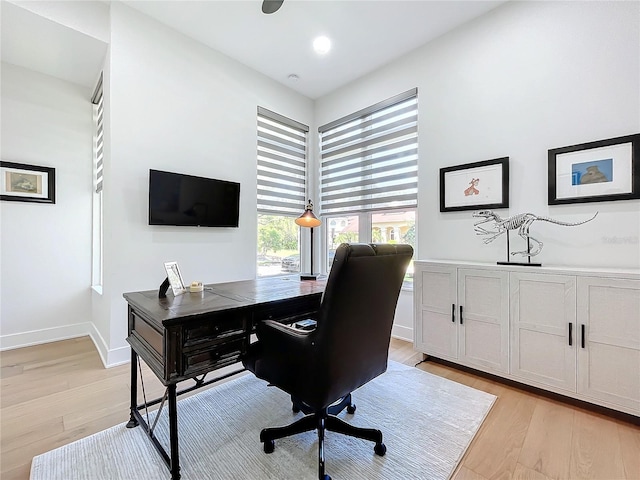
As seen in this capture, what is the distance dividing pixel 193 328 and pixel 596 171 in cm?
297

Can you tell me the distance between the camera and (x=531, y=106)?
98.3 inches

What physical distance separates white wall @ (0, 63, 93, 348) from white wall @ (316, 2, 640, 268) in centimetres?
392

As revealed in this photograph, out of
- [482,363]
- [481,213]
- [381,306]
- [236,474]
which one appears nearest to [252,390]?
[236,474]

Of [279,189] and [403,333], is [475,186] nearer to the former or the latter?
[403,333]

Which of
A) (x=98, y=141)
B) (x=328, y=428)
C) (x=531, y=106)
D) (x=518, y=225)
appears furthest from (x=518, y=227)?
(x=98, y=141)

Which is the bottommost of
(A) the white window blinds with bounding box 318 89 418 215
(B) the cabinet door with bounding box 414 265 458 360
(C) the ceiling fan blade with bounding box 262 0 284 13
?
(B) the cabinet door with bounding box 414 265 458 360

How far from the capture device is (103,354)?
273cm

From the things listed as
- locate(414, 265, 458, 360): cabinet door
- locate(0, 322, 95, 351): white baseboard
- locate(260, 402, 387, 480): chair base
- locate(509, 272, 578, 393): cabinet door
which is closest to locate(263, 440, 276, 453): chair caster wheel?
locate(260, 402, 387, 480): chair base

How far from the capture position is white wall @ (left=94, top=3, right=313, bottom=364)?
264 cm

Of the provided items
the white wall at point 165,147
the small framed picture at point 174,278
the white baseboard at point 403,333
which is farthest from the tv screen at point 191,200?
the white baseboard at point 403,333

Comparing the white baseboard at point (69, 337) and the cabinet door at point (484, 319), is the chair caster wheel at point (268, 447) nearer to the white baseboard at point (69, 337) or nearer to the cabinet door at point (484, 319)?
the cabinet door at point (484, 319)

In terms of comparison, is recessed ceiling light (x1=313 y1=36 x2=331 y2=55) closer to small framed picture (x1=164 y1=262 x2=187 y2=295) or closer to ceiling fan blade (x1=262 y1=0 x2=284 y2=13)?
ceiling fan blade (x1=262 y1=0 x2=284 y2=13)

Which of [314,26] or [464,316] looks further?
[314,26]

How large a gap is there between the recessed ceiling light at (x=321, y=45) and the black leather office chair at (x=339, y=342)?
283cm
